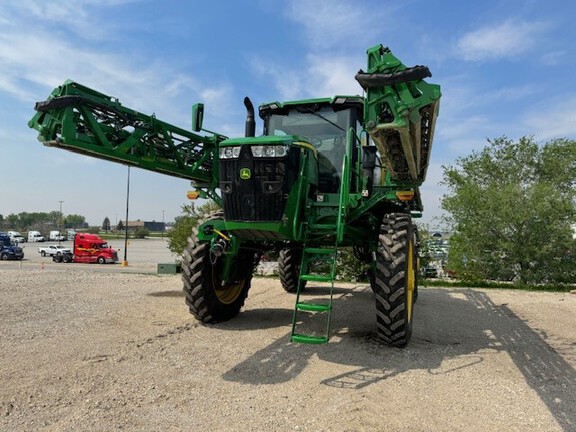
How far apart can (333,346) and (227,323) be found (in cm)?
192

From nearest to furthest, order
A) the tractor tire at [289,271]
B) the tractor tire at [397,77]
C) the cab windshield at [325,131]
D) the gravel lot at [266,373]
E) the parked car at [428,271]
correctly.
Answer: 1. the gravel lot at [266,373]
2. the tractor tire at [397,77]
3. the cab windshield at [325,131]
4. the tractor tire at [289,271]
5. the parked car at [428,271]

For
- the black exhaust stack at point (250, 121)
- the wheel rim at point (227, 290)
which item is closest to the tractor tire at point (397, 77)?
the black exhaust stack at point (250, 121)

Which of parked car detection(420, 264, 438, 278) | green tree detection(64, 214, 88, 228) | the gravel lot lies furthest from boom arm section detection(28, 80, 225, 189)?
green tree detection(64, 214, 88, 228)

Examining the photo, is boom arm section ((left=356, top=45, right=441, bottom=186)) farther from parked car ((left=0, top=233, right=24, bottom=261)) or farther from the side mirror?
parked car ((left=0, top=233, right=24, bottom=261))

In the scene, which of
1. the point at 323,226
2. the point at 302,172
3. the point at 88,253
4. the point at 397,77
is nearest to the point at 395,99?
the point at 397,77

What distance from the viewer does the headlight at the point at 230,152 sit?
18.7 feet

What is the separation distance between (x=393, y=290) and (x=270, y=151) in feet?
7.56

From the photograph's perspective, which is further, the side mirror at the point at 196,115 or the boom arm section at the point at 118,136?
the side mirror at the point at 196,115

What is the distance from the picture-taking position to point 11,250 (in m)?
37.9

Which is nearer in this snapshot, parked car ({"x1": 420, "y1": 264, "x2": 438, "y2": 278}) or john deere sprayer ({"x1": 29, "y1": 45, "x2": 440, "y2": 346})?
john deere sprayer ({"x1": 29, "y1": 45, "x2": 440, "y2": 346})

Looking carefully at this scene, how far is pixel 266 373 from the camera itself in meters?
4.66

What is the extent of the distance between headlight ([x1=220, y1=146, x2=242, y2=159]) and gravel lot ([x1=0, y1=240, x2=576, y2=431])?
240 centimetres

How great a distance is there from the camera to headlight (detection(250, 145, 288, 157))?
18.4 feet

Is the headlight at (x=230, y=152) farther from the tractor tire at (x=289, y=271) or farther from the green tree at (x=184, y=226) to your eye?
the green tree at (x=184, y=226)
